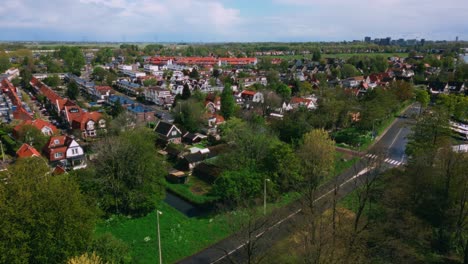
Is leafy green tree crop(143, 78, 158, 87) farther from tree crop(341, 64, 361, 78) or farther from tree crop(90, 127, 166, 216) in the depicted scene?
tree crop(341, 64, 361, 78)

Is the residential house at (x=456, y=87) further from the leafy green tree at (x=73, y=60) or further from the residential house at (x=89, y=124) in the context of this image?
the leafy green tree at (x=73, y=60)

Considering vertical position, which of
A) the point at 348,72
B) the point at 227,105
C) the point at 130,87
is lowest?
the point at 227,105

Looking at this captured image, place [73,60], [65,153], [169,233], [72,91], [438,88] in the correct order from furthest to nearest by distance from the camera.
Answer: [73,60], [438,88], [72,91], [65,153], [169,233]

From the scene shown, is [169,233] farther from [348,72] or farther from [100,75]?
[348,72]

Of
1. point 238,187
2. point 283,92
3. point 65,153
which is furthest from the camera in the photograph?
point 283,92

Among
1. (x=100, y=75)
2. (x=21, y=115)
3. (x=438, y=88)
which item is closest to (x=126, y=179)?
(x=21, y=115)

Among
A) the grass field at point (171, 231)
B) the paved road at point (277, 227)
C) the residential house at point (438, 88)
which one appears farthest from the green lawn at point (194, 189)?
the residential house at point (438, 88)

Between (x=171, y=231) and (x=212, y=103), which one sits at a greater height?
(x=212, y=103)
